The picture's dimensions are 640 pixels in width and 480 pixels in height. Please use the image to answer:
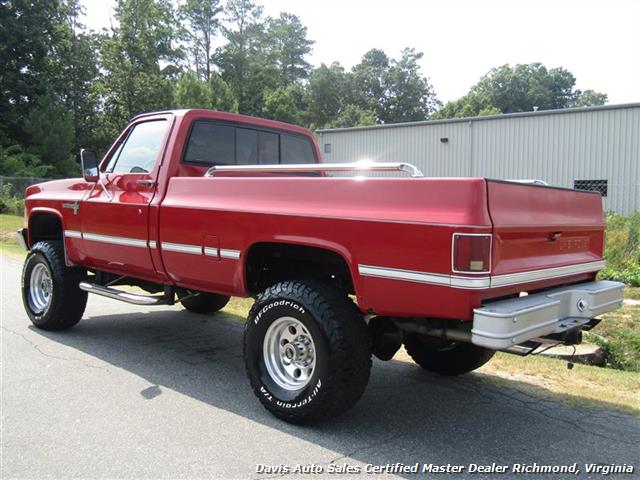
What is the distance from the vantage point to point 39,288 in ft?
21.0

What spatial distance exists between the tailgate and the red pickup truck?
0.04ft

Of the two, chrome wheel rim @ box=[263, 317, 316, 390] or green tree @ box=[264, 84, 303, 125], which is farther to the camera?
green tree @ box=[264, 84, 303, 125]

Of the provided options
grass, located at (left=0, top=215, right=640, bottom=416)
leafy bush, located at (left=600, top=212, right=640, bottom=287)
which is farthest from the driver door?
leafy bush, located at (left=600, top=212, right=640, bottom=287)

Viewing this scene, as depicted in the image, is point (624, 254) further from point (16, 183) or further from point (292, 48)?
point (292, 48)

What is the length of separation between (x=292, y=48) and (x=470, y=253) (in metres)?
79.0

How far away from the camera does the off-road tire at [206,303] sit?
6970 millimetres

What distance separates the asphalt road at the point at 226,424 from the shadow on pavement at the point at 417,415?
12mm

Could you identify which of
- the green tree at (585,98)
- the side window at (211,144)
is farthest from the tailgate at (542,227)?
the green tree at (585,98)

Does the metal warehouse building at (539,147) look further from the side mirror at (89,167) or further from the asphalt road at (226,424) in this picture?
the side mirror at (89,167)

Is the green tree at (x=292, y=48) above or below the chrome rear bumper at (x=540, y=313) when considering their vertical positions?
above

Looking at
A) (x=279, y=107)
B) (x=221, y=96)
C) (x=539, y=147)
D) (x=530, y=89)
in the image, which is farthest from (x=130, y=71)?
(x=530, y=89)

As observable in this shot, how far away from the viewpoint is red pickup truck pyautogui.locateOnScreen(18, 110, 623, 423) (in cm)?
307

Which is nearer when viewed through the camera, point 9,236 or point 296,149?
point 296,149

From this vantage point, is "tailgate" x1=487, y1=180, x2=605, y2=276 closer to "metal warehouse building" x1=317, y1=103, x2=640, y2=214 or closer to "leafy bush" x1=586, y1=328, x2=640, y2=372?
"leafy bush" x1=586, y1=328, x2=640, y2=372
